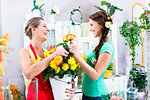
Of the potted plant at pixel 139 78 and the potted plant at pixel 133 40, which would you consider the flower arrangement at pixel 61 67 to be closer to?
the potted plant at pixel 133 40

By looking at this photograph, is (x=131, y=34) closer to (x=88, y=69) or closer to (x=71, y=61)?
(x=88, y=69)

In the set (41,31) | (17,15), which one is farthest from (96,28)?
(17,15)

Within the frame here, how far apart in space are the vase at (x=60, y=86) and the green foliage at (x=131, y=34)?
1551 millimetres

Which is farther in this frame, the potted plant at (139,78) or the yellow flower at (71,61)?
the potted plant at (139,78)

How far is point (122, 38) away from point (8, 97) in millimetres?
2123

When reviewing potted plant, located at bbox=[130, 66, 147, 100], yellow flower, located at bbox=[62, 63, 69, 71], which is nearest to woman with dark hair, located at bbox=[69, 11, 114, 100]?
yellow flower, located at bbox=[62, 63, 69, 71]

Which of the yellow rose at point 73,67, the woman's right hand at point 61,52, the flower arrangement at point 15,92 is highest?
the woman's right hand at point 61,52

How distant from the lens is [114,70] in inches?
90.4

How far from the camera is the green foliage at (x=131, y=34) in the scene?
243cm

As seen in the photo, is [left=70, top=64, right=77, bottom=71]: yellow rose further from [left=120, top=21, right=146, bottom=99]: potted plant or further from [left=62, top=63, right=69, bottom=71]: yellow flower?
[left=120, top=21, right=146, bottom=99]: potted plant

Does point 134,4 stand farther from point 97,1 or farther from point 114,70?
point 114,70

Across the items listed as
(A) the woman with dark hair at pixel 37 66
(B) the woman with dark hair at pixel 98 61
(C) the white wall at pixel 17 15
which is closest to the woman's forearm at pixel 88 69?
(B) the woman with dark hair at pixel 98 61

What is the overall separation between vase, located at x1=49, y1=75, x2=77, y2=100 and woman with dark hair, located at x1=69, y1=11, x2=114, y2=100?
141 mm

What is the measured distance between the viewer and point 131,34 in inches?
98.6
